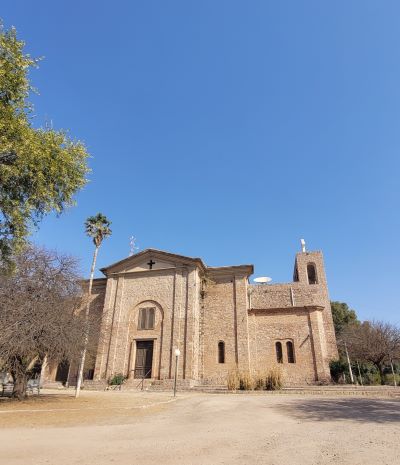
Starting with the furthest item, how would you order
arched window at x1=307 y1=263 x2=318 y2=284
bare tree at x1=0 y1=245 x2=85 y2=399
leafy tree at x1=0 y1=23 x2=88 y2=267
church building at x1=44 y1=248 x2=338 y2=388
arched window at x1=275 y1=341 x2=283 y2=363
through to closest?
arched window at x1=307 y1=263 x2=318 y2=284, arched window at x1=275 y1=341 x2=283 y2=363, church building at x1=44 y1=248 x2=338 y2=388, bare tree at x1=0 y1=245 x2=85 y2=399, leafy tree at x1=0 y1=23 x2=88 y2=267

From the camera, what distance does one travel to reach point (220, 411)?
37.4ft

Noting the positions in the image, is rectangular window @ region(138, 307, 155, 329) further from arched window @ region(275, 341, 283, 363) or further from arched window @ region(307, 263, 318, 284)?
arched window @ region(307, 263, 318, 284)

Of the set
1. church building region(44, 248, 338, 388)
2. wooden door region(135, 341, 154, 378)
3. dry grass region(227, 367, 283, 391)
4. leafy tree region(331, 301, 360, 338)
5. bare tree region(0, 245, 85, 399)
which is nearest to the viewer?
bare tree region(0, 245, 85, 399)

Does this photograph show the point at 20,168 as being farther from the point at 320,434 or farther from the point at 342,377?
the point at 342,377

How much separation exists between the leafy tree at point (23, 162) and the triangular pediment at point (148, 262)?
55.5 ft

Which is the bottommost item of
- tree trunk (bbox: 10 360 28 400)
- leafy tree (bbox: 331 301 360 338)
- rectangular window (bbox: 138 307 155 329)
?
tree trunk (bbox: 10 360 28 400)

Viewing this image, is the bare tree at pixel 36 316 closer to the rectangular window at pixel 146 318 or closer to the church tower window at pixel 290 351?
the rectangular window at pixel 146 318

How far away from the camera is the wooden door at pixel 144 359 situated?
1030 inches

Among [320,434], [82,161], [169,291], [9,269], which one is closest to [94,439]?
[320,434]

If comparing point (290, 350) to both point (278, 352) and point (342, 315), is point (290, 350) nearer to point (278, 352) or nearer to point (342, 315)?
point (278, 352)

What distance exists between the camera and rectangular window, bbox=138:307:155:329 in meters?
27.6

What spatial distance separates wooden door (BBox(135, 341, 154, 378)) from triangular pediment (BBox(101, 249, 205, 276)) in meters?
6.26

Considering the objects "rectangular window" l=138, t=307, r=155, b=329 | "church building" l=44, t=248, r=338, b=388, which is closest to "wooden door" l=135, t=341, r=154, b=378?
"church building" l=44, t=248, r=338, b=388

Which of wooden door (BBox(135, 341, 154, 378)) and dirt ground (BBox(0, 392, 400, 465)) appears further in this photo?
wooden door (BBox(135, 341, 154, 378))
